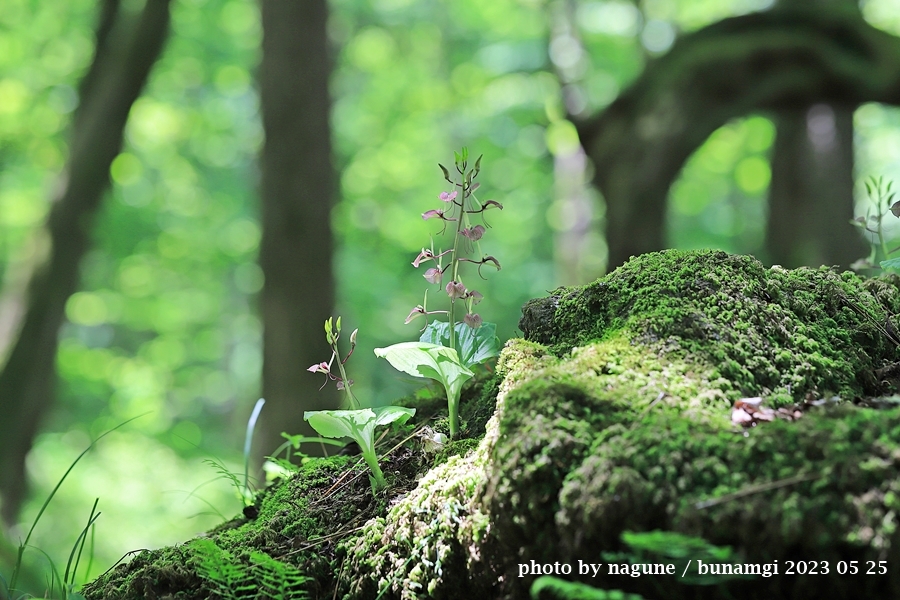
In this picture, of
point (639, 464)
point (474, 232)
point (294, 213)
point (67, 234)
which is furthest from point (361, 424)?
point (67, 234)

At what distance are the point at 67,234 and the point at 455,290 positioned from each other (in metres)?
7.26

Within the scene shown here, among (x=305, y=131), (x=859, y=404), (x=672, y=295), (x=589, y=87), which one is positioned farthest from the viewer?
(x=589, y=87)

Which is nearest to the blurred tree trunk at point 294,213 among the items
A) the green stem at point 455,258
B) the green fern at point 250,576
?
the green stem at point 455,258

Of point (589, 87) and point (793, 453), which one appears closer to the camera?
point (793, 453)

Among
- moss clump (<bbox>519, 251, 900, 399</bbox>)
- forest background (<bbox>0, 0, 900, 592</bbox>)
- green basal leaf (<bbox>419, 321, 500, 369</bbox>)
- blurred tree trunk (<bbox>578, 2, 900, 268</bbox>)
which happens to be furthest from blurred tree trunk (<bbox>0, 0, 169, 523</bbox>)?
moss clump (<bbox>519, 251, 900, 399</bbox>)

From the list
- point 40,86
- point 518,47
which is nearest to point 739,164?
point 518,47

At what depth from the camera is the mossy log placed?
3.44 ft

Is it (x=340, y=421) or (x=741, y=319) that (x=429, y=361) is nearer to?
(x=340, y=421)

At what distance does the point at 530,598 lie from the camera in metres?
1.28

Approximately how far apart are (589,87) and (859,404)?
1818 cm

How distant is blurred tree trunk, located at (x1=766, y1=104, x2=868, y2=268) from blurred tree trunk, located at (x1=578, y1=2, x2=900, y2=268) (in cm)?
290

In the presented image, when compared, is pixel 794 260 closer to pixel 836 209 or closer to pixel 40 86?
pixel 836 209

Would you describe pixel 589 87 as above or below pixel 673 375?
above

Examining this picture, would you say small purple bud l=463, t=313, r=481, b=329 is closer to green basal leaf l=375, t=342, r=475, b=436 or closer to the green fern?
green basal leaf l=375, t=342, r=475, b=436
